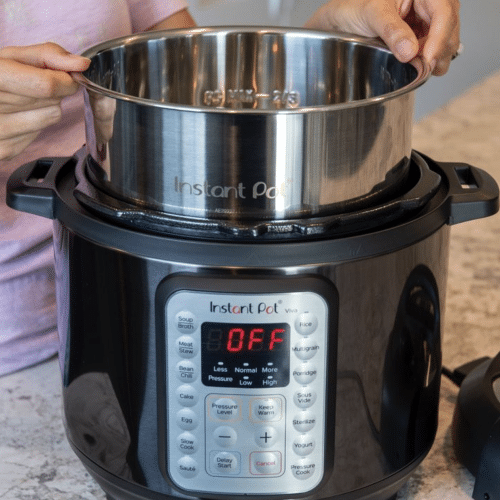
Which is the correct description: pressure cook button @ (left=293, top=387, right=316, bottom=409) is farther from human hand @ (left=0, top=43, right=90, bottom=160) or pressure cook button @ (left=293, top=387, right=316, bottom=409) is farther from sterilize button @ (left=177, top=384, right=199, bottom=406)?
human hand @ (left=0, top=43, right=90, bottom=160)

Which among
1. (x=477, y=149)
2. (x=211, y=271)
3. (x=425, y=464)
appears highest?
(x=211, y=271)

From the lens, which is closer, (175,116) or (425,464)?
(175,116)

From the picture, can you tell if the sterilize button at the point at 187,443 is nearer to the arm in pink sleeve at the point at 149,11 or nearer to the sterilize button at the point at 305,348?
the sterilize button at the point at 305,348

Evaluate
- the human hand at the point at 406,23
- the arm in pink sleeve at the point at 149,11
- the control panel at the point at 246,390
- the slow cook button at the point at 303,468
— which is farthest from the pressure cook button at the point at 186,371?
the arm in pink sleeve at the point at 149,11

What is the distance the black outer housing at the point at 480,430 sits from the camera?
74 centimetres

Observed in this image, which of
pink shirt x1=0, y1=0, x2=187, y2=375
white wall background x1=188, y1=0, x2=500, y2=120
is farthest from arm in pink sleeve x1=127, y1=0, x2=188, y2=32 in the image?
white wall background x1=188, y1=0, x2=500, y2=120

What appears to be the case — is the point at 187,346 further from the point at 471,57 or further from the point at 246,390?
the point at 471,57

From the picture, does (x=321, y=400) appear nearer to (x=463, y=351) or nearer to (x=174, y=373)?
(x=174, y=373)

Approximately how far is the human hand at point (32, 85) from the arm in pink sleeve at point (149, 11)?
434 mm

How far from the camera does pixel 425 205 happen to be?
0.65 metres

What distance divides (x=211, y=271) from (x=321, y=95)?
312mm

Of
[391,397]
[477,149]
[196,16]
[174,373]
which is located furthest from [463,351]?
[196,16]

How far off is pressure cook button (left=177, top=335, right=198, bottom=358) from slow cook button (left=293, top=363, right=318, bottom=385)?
72 millimetres

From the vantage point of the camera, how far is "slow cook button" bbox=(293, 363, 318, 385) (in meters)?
0.61
